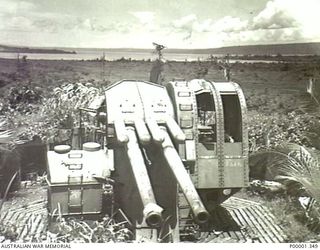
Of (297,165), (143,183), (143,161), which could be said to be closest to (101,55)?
(143,161)

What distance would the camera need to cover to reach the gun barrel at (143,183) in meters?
1.99

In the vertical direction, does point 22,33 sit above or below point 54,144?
above

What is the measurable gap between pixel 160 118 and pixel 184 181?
365 millimetres

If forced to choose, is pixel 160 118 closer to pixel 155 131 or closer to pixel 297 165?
pixel 155 131

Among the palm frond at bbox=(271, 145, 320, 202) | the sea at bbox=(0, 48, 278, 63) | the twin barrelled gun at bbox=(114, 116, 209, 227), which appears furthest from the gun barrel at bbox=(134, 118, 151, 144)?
the palm frond at bbox=(271, 145, 320, 202)

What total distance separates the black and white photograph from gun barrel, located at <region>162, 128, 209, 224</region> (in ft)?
0.08

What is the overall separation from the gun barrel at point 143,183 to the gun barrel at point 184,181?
0.12m

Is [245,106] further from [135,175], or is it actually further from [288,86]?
[135,175]

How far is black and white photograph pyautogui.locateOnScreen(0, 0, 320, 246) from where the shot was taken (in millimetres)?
2303

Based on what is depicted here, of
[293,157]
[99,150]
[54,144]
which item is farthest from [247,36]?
[54,144]

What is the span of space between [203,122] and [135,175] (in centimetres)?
48

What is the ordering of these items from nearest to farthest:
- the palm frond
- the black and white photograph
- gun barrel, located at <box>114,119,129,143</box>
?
gun barrel, located at <box>114,119,129,143</box>
the black and white photograph
the palm frond

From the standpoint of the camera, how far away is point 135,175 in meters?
2.11

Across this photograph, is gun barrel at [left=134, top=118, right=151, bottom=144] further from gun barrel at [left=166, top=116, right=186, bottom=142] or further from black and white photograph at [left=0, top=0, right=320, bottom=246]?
gun barrel at [left=166, top=116, right=186, bottom=142]
